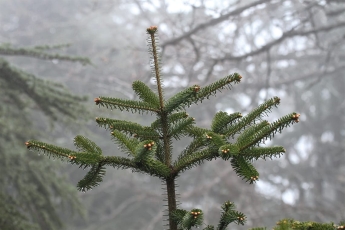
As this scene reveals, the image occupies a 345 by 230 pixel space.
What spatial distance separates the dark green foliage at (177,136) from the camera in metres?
1.75

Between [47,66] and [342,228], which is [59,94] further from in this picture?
[47,66]

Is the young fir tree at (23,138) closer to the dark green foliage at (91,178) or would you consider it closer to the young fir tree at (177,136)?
the dark green foliage at (91,178)

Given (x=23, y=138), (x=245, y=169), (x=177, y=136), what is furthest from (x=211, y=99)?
(x=245, y=169)

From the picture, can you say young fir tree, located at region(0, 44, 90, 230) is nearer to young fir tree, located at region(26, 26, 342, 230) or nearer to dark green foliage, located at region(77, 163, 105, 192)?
dark green foliage, located at region(77, 163, 105, 192)

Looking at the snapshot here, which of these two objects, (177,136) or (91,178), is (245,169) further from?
(91,178)

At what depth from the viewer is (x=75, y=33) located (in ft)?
51.8

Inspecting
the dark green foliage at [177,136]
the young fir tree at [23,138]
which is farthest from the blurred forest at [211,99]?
the dark green foliage at [177,136]

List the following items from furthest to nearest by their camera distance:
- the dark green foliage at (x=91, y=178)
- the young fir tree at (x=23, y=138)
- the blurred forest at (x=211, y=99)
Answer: the blurred forest at (x=211, y=99)
the young fir tree at (x=23, y=138)
the dark green foliage at (x=91, y=178)

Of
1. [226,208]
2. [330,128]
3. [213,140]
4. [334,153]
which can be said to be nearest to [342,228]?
[226,208]

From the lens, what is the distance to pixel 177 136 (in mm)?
2139

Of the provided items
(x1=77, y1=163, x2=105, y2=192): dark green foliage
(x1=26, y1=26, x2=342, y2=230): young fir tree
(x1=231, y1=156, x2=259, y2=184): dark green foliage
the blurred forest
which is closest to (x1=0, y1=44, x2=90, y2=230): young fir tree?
(x1=77, y1=163, x2=105, y2=192): dark green foliage

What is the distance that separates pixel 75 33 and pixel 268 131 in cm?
1497

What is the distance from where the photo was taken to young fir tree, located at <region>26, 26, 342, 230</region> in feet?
5.76

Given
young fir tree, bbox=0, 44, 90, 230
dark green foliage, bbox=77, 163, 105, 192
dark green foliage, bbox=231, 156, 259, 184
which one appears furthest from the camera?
young fir tree, bbox=0, 44, 90, 230
